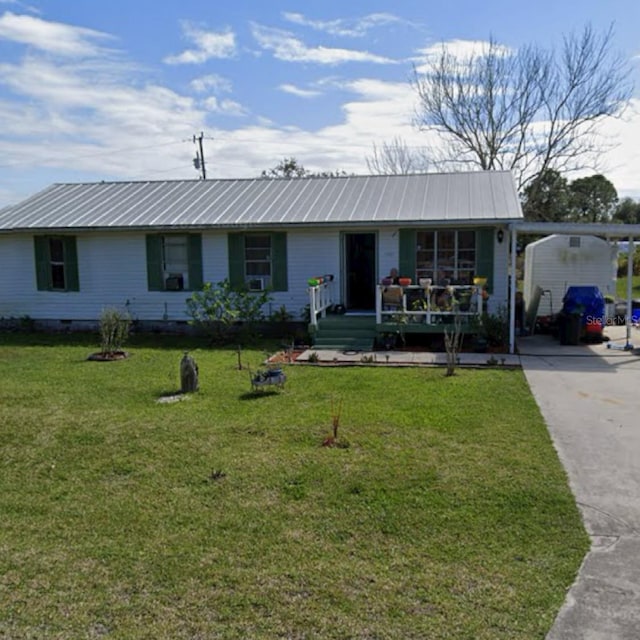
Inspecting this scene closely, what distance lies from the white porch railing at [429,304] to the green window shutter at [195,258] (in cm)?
435

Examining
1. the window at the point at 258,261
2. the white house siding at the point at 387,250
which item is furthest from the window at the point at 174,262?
the white house siding at the point at 387,250

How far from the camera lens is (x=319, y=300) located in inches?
495

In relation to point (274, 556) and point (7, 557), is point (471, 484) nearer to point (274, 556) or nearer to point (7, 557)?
point (274, 556)

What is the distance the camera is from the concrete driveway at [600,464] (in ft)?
10.6

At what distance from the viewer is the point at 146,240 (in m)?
14.0

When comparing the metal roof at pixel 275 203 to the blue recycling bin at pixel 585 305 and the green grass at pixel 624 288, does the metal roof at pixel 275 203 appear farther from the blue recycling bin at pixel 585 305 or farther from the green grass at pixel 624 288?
the green grass at pixel 624 288

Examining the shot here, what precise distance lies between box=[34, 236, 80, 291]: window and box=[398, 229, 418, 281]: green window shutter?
761cm

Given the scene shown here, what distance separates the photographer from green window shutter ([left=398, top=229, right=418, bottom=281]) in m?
12.9

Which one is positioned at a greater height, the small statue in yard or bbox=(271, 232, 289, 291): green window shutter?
bbox=(271, 232, 289, 291): green window shutter

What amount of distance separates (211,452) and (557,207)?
30.9 m

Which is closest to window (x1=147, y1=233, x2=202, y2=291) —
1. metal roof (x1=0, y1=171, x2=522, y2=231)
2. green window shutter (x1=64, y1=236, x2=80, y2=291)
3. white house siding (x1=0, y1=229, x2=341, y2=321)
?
white house siding (x1=0, y1=229, x2=341, y2=321)

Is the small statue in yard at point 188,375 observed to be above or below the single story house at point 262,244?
below

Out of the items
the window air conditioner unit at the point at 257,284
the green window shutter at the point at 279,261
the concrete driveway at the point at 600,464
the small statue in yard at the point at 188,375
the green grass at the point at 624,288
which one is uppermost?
the green window shutter at the point at 279,261

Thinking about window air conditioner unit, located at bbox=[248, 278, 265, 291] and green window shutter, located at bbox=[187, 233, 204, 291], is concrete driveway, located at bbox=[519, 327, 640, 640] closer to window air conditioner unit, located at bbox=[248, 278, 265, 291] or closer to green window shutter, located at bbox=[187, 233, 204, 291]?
window air conditioner unit, located at bbox=[248, 278, 265, 291]
